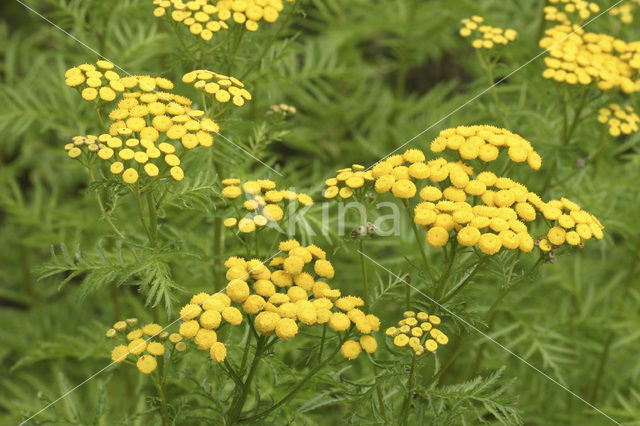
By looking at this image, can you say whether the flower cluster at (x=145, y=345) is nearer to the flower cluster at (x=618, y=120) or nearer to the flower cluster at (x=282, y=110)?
the flower cluster at (x=282, y=110)

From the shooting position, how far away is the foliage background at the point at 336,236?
2.92 metres

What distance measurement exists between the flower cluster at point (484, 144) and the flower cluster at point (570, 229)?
20 cm

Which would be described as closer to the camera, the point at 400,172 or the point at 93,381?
the point at 400,172

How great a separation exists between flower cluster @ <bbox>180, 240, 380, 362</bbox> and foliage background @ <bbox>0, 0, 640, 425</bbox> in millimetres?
230

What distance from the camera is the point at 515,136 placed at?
2.41 metres

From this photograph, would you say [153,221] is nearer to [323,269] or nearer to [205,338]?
[205,338]

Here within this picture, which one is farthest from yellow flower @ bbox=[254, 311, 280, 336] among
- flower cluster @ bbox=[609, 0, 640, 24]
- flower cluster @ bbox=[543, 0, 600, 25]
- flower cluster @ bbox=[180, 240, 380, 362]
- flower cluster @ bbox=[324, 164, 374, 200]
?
flower cluster @ bbox=[609, 0, 640, 24]

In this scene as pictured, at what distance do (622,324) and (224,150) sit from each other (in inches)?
98.7

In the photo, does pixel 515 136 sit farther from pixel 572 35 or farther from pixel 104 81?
pixel 104 81

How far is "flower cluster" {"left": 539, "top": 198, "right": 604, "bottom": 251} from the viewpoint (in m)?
2.17

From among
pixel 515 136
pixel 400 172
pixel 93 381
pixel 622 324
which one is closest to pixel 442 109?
pixel 622 324

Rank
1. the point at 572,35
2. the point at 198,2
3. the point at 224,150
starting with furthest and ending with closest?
the point at 572,35, the point at 224,150, the point at 198,2

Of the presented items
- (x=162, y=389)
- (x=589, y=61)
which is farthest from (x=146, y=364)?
(x=589, y=61)

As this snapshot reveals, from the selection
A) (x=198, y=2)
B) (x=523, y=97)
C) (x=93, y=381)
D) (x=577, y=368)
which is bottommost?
(x=93, y=381)
